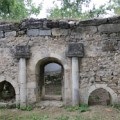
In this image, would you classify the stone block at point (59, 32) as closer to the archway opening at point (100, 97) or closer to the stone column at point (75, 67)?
the stone column at point (75, 67)

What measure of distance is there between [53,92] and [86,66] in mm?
4550

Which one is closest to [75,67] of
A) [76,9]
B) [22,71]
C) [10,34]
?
[22,71]

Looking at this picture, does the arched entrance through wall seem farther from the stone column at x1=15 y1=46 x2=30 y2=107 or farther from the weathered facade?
the stone column at x1=15 y1=46 x2=30 y2=107

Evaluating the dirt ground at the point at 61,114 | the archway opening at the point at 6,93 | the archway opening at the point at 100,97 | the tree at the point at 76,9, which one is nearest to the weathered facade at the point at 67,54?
the dirt ground at the point at 61,114

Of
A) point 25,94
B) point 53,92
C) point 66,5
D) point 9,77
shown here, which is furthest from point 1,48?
point 66,5

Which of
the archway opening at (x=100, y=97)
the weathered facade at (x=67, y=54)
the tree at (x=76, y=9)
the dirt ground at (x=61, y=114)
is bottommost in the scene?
the dirt ground at (x=61, y=114)

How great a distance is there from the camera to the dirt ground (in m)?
6.55

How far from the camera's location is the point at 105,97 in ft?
28.9

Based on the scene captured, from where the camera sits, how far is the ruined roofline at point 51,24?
7.55 metres

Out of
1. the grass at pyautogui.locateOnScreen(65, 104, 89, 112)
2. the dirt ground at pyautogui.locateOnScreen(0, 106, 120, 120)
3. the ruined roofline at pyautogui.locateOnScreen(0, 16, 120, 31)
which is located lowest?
the dirt ground at pyautogui.locateOnScreen(0, 106, 120, 120)

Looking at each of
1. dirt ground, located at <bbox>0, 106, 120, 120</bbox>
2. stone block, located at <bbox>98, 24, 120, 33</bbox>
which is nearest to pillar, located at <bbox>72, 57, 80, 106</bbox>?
dirt ground, located at <bbox>0, 106, 120, 120</bbox>

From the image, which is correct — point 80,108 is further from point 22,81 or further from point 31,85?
point 22,81

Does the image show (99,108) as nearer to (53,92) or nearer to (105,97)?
(105,97)

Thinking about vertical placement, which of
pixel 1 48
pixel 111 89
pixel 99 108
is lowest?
pixel 99 108
